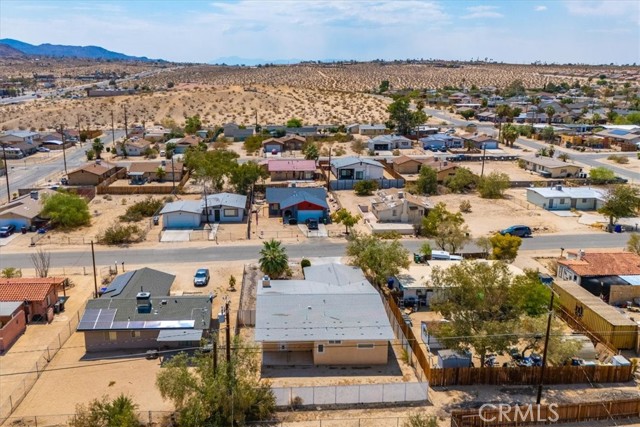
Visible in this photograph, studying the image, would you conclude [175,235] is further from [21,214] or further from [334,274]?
[334,274]

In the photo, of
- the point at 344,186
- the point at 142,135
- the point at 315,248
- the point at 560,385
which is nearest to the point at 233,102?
the point at 142,135

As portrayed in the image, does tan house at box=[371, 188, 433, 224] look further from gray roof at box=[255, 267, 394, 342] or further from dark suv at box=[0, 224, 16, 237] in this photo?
dark suv at box=[0, 224, 16, 237]

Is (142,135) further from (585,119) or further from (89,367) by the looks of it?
(585,119)

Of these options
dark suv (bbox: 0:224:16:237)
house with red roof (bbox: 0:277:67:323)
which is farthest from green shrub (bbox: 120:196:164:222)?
house with red roof (bbox: 0:277:67:323)

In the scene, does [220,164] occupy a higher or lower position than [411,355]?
higher

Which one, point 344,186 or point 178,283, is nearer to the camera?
point 178,283

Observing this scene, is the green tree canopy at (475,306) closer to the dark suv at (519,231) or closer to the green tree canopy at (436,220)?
the green tree canopy at (436,220)

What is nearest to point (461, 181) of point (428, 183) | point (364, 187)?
point (428, 183)

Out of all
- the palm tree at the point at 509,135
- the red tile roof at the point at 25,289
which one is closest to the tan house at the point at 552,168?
the palm tree at the point at 509,135
